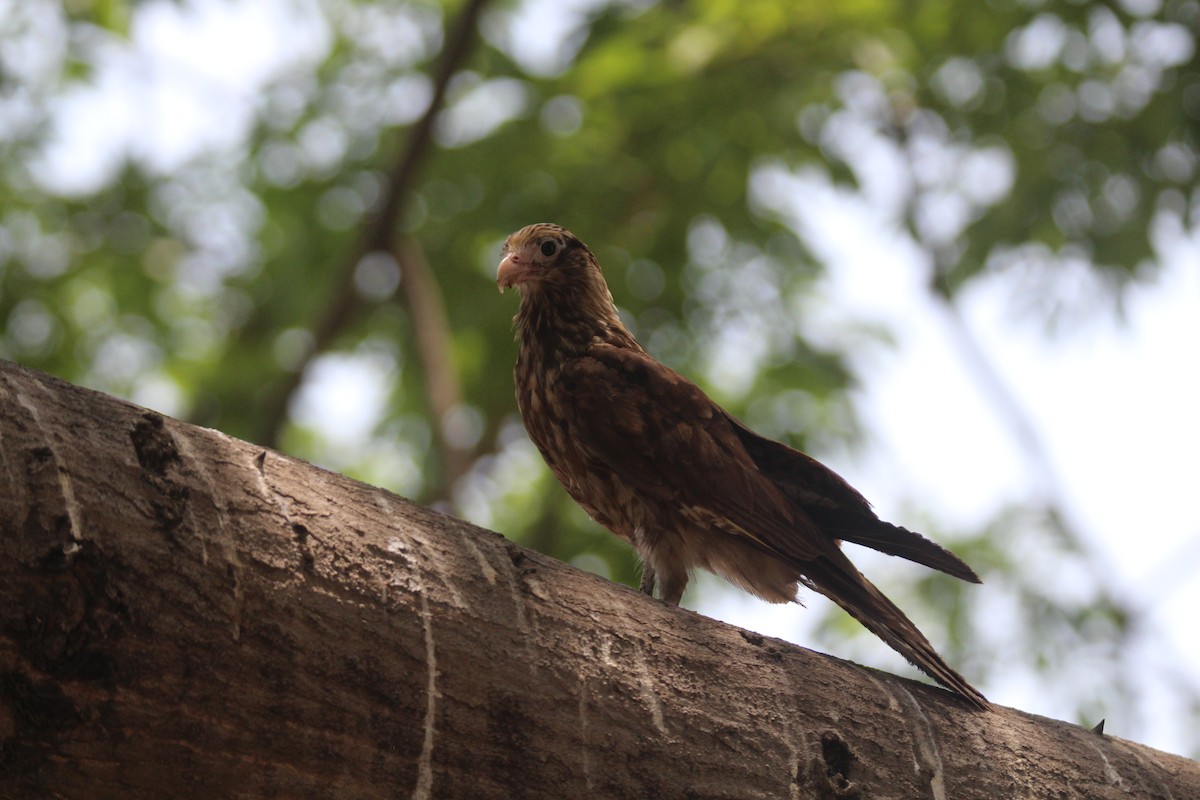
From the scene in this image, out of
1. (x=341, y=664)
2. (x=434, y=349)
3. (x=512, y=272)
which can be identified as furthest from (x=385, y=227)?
(x=341, y=664)

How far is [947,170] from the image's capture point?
23.4 feet

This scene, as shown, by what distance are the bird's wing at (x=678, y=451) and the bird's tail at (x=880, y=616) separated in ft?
0.20

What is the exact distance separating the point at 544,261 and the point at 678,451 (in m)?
0.95

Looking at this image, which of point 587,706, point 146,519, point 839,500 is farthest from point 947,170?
point 146,519

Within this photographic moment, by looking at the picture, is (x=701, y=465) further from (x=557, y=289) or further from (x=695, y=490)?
(x=557, y=289)

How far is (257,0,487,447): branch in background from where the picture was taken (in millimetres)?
5332

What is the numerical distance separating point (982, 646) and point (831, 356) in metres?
2.13

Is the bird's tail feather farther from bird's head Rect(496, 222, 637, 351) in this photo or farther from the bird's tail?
bird's head Rect(496, 222, 637, 351)

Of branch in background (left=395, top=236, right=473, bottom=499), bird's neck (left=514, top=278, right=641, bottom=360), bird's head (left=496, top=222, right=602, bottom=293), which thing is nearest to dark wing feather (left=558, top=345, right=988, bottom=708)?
bird's neck (left=514, top=278, right=641, bottom=360)

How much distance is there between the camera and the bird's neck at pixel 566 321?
345 cm

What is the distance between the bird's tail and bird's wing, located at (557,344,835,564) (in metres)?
0.06

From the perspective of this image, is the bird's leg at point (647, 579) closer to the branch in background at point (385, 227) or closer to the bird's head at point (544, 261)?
the bird's head at point (544, 261)

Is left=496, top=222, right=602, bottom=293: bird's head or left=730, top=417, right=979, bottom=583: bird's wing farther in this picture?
left=496, top=222, right=602, bottom=293: bird's head

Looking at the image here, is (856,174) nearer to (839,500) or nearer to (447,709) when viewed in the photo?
(839,500)
